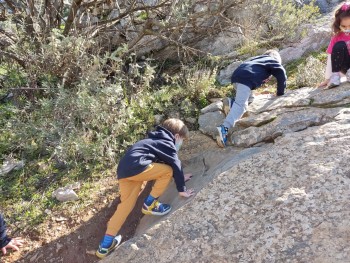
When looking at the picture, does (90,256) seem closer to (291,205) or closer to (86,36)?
(291,205)

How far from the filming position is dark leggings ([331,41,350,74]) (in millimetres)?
4160

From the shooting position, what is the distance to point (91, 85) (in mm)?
4527

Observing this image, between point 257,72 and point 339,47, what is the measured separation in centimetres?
97

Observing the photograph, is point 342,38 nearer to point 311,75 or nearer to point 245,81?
point 311,75

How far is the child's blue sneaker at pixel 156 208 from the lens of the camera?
3.40m

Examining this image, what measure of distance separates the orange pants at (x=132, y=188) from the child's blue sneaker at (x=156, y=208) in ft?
0.26

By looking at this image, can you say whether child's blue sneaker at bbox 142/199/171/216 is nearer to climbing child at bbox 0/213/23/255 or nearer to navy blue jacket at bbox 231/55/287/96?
climbing child at bbox 0/213/23/255

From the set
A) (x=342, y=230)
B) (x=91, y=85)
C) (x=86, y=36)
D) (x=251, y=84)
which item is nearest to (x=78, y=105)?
(x=91, y=85)

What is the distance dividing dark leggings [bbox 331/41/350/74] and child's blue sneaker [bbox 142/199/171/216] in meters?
2.57

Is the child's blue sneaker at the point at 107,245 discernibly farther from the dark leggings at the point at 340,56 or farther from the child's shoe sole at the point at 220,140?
the dark leggings at the point at 340,56

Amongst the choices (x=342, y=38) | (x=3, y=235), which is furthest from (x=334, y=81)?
(x=3, y=235)

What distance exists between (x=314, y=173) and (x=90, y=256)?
82.9 inches

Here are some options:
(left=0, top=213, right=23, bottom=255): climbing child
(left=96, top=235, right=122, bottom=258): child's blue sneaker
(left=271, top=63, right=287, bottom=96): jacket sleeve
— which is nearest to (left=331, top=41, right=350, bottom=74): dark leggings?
(left=271, top=63, right=287, bottom=96): jacket sleeve

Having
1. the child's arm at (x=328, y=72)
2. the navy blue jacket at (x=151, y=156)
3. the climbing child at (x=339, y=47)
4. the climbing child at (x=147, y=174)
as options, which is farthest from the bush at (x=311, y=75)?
the navy blue jacket at (x=151, y=156)
